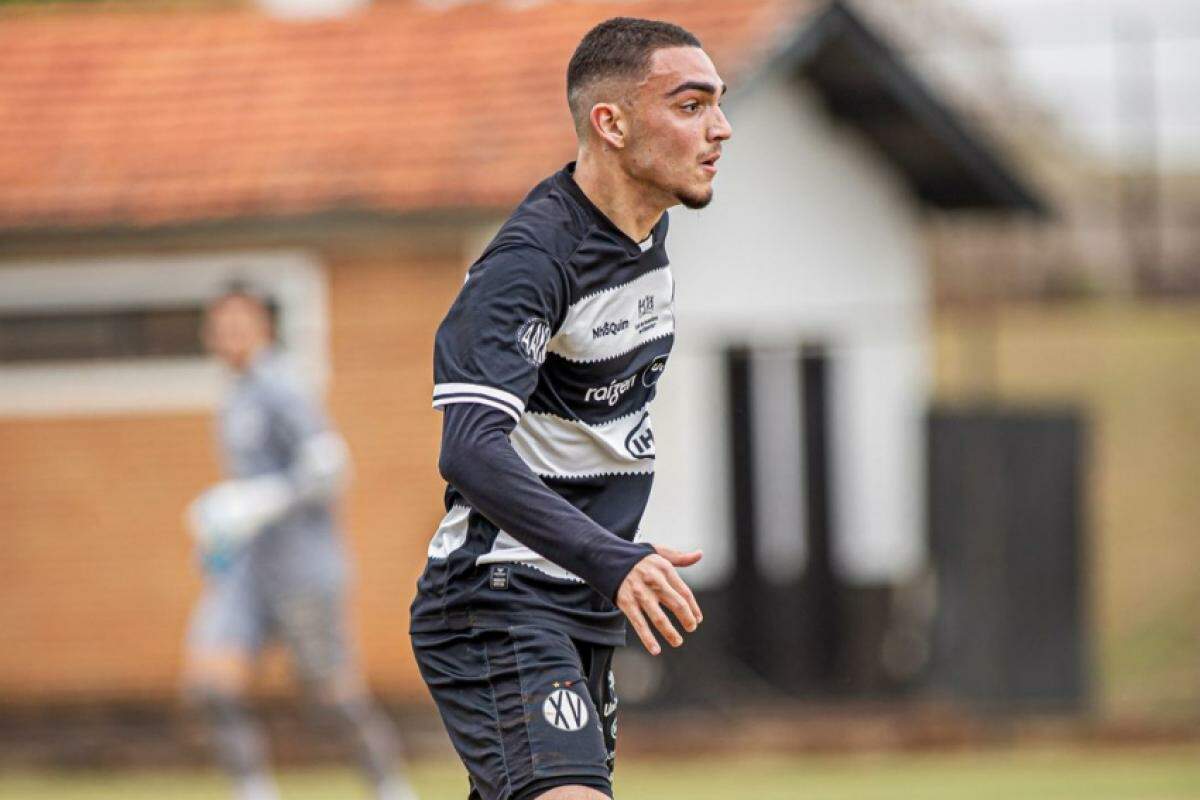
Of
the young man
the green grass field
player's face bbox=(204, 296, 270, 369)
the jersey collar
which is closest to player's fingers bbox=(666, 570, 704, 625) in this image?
the young man

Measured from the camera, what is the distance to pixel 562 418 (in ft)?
16.4

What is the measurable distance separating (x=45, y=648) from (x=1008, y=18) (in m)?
8.06

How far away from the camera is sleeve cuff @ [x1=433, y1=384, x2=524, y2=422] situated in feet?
15.3

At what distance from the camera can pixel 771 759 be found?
13.4m

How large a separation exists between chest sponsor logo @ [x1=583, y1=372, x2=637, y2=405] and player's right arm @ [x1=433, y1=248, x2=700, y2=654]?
240mm

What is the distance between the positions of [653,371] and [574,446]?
0.29m

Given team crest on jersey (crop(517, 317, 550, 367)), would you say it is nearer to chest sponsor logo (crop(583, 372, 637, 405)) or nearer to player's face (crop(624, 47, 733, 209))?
chest sponsor logo (crop(583, 372, 637, 405))

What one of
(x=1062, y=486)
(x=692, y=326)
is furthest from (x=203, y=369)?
(x=1062, y=486)

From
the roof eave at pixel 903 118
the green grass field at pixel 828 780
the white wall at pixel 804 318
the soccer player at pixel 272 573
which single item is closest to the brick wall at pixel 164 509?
the green grass field at pixel 828 780

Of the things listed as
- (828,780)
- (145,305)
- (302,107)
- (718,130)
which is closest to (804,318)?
(302,107)

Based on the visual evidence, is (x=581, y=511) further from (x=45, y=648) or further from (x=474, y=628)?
(x=45, y=648)

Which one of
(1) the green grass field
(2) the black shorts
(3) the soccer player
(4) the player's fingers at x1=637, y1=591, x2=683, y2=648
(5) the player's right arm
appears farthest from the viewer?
(1) the green grass field

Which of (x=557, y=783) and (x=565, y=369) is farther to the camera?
(x=565, y=369)

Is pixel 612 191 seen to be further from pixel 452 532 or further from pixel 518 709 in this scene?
pixel 518 709
